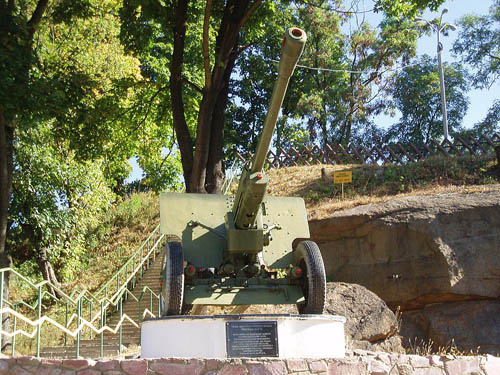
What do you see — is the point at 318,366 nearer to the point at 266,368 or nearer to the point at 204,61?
the point at 266,368

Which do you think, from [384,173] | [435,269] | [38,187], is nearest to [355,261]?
[435,269]

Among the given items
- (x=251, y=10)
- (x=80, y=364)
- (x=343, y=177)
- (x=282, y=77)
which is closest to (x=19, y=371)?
(x=80, y=364)

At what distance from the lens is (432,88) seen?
36.8 metres

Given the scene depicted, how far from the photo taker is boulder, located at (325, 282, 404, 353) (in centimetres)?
1180

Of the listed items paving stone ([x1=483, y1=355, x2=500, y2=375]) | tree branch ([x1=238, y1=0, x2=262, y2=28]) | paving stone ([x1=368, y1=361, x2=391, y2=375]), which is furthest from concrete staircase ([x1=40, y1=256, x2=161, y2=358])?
tree branch ([x1=238, y1=0, x2=262, y2=28])

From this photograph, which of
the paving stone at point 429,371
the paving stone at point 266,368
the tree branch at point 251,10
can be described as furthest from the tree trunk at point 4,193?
the paving stone at point 429,371

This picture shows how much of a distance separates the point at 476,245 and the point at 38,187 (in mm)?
11616

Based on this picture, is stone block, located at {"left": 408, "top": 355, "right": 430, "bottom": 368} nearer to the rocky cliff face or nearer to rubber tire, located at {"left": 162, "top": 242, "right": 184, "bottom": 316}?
rubber tire, located at {"left": 162, "top": 242, "right": 184, "bottom": 316}

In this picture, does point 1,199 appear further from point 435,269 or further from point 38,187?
point 435,269

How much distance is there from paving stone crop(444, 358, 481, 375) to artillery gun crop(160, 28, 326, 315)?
71.4 inches

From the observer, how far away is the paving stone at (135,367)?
7.04 metres

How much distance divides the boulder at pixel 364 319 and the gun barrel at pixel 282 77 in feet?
15.3

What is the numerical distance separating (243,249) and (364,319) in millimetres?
4017

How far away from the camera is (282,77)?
25.4ft
